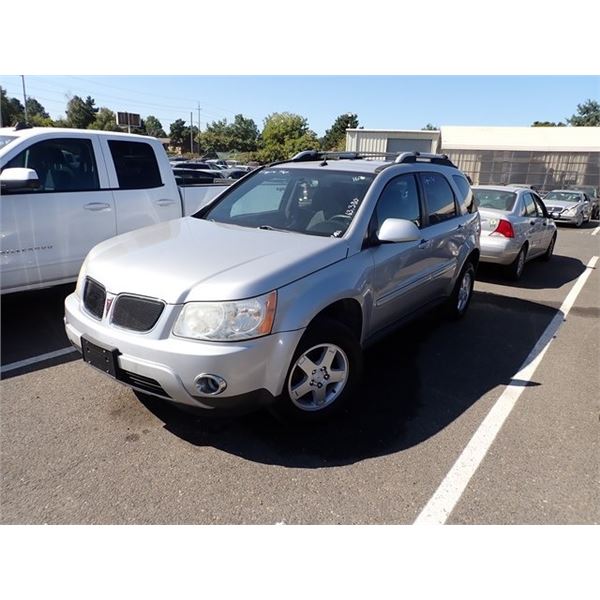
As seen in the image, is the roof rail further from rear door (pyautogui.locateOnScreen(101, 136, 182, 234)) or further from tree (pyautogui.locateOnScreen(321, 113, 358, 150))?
tree (pyautogui.locateOnScreen(321, 113, 358, 150))

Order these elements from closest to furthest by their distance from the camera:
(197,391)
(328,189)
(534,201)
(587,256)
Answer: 1. (197,391)
2. (328,189)
3. (534,201)
4. (587,256)

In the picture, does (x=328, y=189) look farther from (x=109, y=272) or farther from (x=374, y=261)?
(x=109, y=272)

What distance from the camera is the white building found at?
101ft

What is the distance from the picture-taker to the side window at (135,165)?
5.27 m

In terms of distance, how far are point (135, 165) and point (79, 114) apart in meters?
74.8

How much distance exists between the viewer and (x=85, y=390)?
3.55 meters

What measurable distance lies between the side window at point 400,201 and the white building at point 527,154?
2832cm

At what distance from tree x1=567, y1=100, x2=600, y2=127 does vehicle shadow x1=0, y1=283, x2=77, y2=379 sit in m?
101

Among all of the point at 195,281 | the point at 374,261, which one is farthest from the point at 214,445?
the point at 374,261

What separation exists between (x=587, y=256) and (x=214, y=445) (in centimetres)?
1166

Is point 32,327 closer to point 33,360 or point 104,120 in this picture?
point 33,360

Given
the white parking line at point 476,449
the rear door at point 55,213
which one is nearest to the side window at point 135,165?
the rear door at point 55,213

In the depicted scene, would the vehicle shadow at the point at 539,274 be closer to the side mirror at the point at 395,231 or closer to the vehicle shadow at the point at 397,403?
the vehicle shadow at the point at 397,403

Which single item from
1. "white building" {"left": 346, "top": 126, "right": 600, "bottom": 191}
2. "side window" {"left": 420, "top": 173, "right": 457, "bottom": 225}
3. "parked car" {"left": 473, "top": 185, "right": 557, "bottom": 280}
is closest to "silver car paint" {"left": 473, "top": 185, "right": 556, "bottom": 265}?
"parked car" {"left": 473, "top": 185, "right": 557, "bottom": 280}
